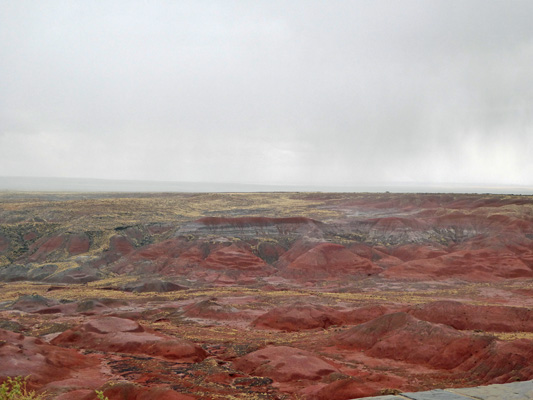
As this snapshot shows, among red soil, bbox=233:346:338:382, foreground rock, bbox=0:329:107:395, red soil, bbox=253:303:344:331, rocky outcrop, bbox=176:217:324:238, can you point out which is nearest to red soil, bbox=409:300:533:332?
red soil, bbox=253:303:344:331

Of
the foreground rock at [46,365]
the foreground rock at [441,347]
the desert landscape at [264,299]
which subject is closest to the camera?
the foreground rock at [46,365]

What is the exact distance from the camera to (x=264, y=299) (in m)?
48.3

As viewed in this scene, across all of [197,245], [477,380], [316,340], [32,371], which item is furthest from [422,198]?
[32,371]

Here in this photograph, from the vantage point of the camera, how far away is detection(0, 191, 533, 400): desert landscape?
874 inches

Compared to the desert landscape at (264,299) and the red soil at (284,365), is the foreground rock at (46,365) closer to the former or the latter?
the desert landscape at (264,299)

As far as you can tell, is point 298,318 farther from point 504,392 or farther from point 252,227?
point 252,227

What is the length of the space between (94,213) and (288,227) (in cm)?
4144

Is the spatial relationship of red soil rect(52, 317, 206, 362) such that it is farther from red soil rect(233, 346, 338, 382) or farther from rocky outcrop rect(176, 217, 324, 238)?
rocky outcrop rect(176, 217, 324, 238)

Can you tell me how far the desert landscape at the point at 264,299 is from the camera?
874 inches

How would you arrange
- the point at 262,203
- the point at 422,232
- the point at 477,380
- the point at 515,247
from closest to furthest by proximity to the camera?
1. the point at 477,380
2. the point at 515,247
3. the point at 422,232
4. the point at 262,203

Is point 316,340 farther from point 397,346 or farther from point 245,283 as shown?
point 245,283

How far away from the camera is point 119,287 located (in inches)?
2243

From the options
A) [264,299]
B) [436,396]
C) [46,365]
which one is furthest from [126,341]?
[436,396]

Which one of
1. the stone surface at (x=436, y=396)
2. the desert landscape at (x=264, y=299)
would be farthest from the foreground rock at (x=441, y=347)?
the stone surface at (x=436, y=396)
